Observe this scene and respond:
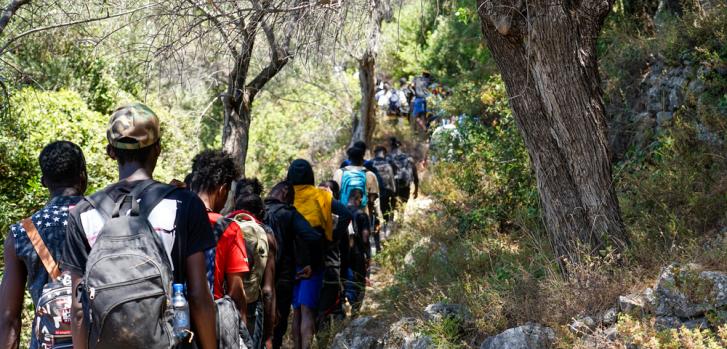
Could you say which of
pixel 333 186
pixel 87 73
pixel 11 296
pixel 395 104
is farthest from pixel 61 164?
pixel 395 104

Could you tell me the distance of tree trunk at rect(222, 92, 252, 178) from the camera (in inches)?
369

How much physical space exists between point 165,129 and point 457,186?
5444 millimetres

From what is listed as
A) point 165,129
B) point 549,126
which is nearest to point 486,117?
point 165,129

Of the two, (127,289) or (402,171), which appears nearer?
(127,289)

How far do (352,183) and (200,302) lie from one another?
7184 mm

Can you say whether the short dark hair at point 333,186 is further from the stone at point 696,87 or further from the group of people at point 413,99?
the group of people at point 413,99

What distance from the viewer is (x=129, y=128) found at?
344cm

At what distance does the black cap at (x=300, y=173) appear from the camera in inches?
306

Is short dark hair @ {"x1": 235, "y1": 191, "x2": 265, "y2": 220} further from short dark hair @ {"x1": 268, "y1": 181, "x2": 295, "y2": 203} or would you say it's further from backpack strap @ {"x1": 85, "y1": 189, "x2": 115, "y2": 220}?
backpack strap @ {"x1": 85, "y1": 189, "x2": 115, "y2": 220}

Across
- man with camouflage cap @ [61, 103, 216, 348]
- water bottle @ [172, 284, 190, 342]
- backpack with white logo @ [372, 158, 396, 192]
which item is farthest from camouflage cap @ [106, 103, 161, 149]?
backpack with white logo @ [372, 158, 396, 192]

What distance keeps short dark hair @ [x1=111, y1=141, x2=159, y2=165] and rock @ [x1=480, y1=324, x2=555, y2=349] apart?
10.4 ft

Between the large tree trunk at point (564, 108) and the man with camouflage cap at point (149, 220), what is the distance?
11.4 feet

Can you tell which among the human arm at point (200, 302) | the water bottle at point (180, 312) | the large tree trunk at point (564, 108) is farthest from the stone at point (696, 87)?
the water bottle at point (180, 312)

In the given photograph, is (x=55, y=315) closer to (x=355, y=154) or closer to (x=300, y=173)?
(x=300, y=173)
